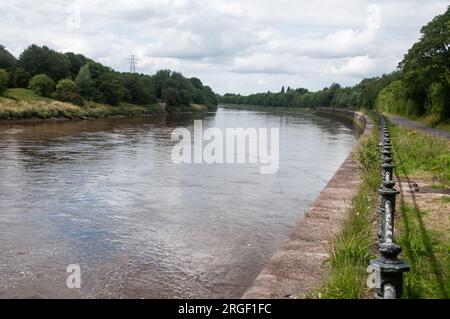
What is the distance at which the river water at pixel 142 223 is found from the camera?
6723mm

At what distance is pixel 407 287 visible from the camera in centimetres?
479

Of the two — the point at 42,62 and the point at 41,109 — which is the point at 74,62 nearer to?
the point at 42,62

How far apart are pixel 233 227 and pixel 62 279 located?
3.86 m

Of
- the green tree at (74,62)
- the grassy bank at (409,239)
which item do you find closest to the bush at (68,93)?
the green tree at (74,62)

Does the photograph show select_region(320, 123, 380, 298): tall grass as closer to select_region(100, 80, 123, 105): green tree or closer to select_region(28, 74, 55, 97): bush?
select_region(28, 74, 55, 97): bush

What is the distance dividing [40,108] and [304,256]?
45154 mm

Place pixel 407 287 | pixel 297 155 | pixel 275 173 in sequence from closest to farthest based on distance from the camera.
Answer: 1. pixel 407 287
2. pixel 275 173
3. pixel 297 155

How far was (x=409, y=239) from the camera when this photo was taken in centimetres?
639

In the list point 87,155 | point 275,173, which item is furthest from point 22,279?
point 87,155

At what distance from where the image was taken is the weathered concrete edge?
5203mm

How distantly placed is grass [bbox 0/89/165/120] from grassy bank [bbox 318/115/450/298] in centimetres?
3792

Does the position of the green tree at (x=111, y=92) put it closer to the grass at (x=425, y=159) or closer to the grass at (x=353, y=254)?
the grass at (x=425, y=159)

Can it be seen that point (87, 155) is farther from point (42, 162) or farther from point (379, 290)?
point (379, 290)

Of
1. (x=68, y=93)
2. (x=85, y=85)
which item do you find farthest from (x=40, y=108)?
(x=85, y=85)
